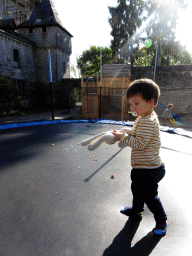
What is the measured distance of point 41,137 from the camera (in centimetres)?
401

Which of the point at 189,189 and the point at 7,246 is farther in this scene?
the point at 189,189

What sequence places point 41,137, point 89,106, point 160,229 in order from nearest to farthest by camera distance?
point 160,229 < point 41,137 < point 89,106

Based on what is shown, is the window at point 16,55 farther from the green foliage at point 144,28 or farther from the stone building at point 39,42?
the green foliage at point 144,28

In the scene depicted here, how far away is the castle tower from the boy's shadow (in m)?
16.9

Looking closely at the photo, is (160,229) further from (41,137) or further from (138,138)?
(41,137)

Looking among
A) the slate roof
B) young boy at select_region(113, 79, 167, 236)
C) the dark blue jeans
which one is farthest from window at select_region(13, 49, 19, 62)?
the dark blue jeans

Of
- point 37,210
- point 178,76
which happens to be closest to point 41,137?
point 37,210

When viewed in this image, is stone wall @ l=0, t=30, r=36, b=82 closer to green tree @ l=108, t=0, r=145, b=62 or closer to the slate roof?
the slate roof

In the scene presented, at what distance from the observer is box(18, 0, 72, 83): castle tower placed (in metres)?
16.2

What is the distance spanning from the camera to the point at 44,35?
1628 centimetres

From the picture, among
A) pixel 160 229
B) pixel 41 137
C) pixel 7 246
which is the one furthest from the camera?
pixel 41 137

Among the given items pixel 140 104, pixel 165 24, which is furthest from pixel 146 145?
pixel 165 24

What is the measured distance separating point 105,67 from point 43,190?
32.1ft

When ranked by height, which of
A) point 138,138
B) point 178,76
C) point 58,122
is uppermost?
point 178,76
